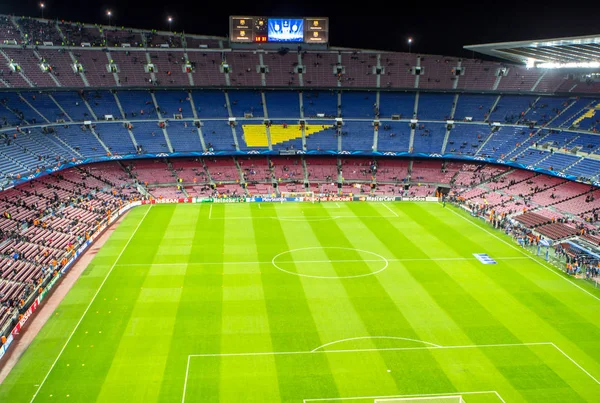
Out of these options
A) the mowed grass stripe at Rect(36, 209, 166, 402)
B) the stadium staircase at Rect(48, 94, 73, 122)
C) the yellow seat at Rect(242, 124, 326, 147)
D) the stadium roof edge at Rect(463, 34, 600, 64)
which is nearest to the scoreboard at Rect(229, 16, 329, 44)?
the yellow seat at Rect(242, 124, 326, 147)

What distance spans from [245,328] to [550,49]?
169ft

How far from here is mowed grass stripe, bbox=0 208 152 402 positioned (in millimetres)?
25391

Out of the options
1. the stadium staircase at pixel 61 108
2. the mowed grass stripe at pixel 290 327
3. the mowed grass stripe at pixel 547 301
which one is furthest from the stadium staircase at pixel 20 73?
the mowed grass stripe at pixel 547 301

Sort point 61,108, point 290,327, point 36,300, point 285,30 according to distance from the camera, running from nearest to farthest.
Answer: point 290,327
point 36,300
point 61,108
point 285,30

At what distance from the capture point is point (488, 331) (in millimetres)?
31531

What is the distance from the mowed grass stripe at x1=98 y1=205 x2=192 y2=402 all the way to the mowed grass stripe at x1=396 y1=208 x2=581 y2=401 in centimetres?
1814

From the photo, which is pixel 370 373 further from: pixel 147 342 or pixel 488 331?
pixel 147 342

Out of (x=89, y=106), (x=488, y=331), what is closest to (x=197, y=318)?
(x=488, y=331)

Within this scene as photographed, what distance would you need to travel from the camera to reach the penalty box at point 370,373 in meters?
25.0

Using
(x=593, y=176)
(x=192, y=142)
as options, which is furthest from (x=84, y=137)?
(x=593, y=176)

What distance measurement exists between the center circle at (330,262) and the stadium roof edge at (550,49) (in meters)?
29.3

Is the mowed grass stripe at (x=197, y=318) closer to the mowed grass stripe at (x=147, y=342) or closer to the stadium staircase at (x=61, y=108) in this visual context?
the mowed grass stripe at (x=147, y=342)

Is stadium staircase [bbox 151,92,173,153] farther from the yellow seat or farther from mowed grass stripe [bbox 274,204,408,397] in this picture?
mowed grass stripe [bbox 274,204,408,397]

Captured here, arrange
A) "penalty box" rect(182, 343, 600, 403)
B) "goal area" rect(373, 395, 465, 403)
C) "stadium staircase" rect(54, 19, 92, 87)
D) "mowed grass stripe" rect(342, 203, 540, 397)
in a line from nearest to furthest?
"goal area" rect(373, 395, 465, 403) < "penalty box" rect(182, 343, 600, 403) < "mowed grass stripe" rect(342, 203, 540, 397) < "stadium staircase" rect(54, 19, 92, 87)
